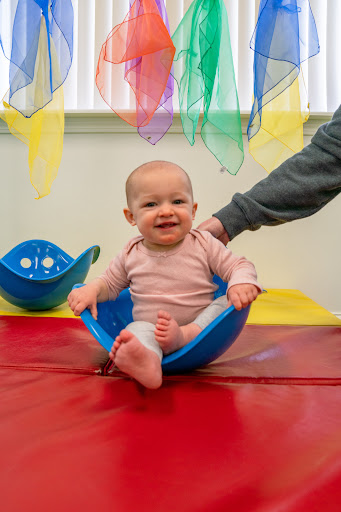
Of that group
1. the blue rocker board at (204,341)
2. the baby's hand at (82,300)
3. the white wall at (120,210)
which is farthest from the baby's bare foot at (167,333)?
the white wall at (120,210)

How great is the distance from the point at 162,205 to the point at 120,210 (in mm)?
867

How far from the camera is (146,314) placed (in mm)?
827

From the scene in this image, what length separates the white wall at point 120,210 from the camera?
164cm

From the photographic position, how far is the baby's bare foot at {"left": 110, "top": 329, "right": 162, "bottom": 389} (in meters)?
0.62

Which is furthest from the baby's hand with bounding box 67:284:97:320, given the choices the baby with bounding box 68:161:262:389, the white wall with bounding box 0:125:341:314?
the white wall with bounding box 0:125:341:314

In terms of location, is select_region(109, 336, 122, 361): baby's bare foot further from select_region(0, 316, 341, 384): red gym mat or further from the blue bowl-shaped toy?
the blue bowl-shaped toy

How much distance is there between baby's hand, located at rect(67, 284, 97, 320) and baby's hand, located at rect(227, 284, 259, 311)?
239 mm

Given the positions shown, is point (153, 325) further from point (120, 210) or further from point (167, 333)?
point (120, 210)

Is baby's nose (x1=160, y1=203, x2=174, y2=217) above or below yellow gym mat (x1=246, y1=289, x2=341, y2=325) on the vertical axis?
above

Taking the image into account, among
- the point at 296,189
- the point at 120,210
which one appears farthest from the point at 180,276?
the point at 120,210

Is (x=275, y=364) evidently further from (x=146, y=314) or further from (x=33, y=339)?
(x=33, y=339)

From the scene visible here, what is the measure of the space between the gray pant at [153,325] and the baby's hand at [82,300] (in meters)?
0.07

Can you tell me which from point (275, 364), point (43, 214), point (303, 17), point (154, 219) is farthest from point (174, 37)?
point (275, 364)

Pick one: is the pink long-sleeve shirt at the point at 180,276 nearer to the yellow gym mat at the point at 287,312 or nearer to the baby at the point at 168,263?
the baby at the point at 168,263
